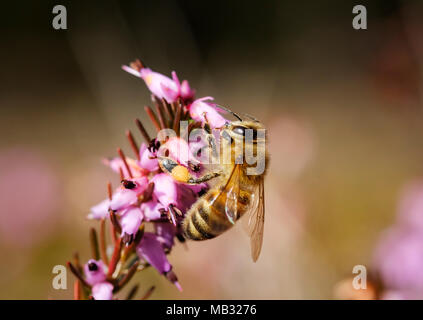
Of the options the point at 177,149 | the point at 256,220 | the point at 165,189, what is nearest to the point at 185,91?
the point at 177,149

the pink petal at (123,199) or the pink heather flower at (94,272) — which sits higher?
the pink petal at (123,199)

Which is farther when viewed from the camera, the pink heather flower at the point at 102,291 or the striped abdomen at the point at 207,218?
the striped abdomen at the point at 207,218

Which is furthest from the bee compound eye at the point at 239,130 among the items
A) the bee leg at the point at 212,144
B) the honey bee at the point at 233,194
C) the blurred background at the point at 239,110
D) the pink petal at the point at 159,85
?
the blurred background at the point at 239,110

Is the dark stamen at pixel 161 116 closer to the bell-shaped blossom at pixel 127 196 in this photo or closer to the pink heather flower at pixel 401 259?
the bell-shaped blossom at pixel 127 196

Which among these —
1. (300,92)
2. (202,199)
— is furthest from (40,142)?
(202,199)

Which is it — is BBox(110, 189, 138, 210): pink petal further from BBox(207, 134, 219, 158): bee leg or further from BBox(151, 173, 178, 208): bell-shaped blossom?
BBox(207, 134, 219, 158): bee leg

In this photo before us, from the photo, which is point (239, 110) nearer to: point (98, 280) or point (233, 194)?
point (233, 194)
